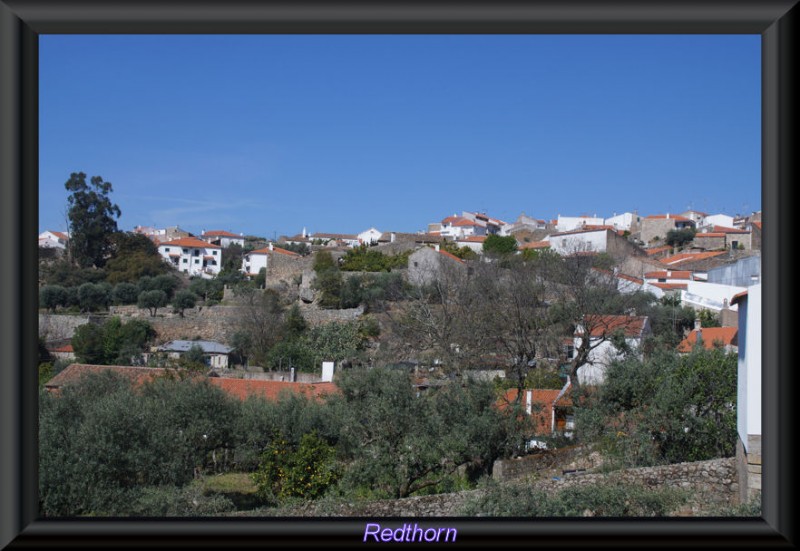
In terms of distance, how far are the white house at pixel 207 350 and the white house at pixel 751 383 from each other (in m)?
21.2

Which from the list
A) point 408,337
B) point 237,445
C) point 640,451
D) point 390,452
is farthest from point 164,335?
point 640,451

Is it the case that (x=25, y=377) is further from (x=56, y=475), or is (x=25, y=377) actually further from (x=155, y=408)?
(x=155, y=408)

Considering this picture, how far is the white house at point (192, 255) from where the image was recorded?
4209 cm

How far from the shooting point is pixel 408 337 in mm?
20250

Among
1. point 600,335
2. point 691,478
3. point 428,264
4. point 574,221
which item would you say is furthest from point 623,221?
point 691,478

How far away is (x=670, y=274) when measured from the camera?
29.5m

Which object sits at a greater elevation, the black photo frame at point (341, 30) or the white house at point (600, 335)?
the black photo frame at point (341, 30)

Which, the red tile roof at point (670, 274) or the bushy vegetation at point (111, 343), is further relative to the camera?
the red tile roof at point (670, 274)

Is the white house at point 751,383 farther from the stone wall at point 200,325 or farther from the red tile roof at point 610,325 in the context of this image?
the stone wall at point 200,325

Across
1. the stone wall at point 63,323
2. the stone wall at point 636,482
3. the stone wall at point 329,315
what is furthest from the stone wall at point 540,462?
the stone wall at point 63,323

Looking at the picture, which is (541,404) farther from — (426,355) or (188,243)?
(188,243)

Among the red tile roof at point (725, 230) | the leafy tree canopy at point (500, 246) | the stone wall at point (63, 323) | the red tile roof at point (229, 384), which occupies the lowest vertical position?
the red tile roof at point (229, 384)

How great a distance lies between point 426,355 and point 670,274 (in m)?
14.8
